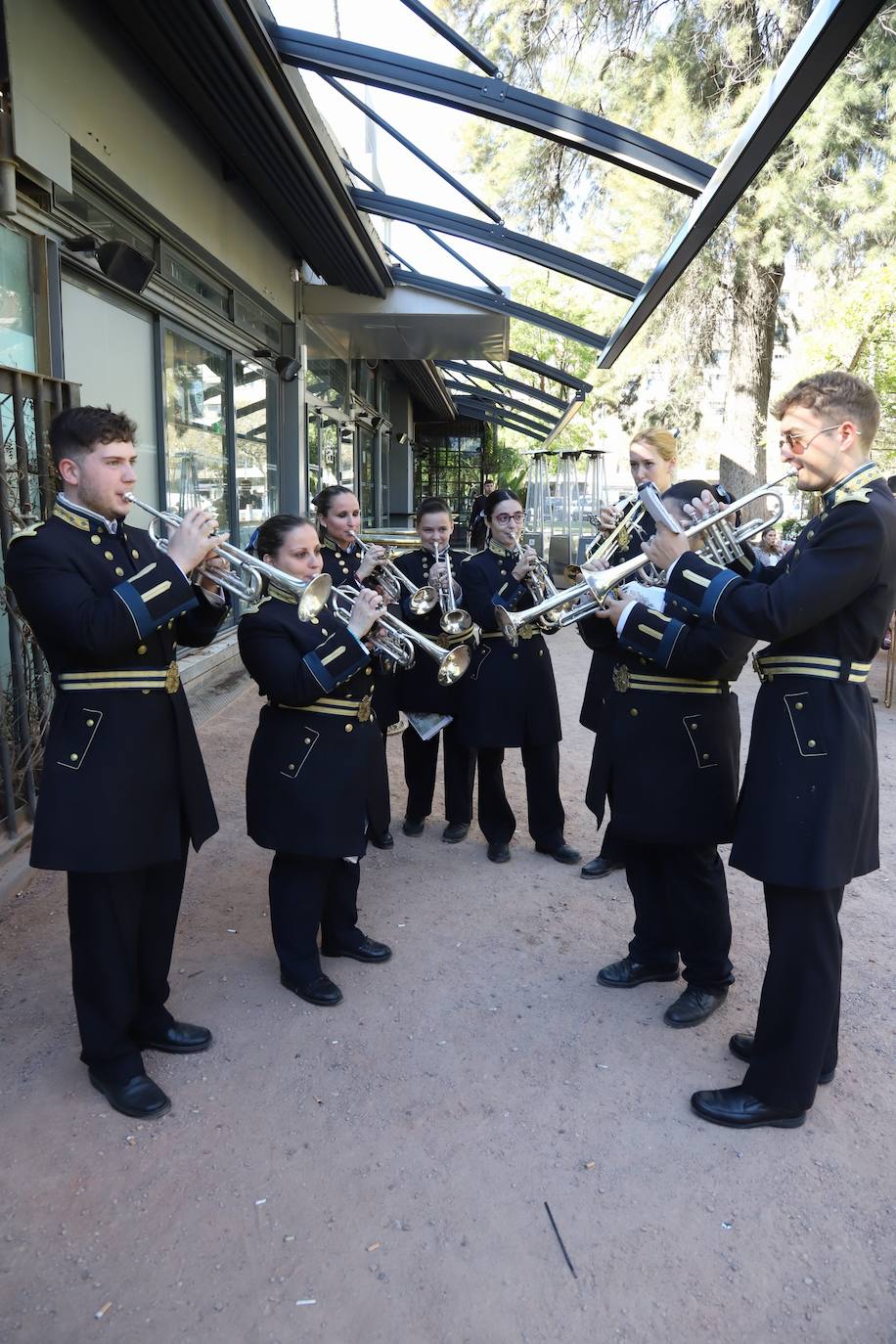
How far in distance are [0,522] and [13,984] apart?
6.48 feet

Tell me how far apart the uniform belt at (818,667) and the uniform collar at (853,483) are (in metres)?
0.43

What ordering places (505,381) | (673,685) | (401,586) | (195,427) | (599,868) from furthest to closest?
1. (505,381)
2. (195,427)
3. (401,586)
4. (599,868)
5. (673,685)

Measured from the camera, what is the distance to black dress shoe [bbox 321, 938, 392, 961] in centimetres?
356

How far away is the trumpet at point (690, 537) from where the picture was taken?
110 inches

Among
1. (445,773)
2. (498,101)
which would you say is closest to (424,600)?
(445,773)

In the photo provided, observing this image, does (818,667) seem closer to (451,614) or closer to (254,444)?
(451,614)

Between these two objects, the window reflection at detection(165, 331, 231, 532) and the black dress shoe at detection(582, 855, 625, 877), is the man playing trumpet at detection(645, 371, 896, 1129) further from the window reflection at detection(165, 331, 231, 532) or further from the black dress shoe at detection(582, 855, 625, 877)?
the window reflection at detection(165, 331, 231, 532)

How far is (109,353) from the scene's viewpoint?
610cm

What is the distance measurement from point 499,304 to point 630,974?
8225 millimetres

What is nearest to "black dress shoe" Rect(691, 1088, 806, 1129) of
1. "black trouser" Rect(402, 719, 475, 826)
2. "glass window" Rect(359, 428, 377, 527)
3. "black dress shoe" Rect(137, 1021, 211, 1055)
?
"black dress shoe" Rect(137, 1021, 211, 1055)

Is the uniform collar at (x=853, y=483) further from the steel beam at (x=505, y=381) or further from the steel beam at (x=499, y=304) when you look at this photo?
the steel beam at (x=505, y=381)

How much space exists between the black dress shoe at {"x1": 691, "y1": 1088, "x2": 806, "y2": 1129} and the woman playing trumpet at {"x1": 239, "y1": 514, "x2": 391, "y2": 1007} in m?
1.34

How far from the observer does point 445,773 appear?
495 cm

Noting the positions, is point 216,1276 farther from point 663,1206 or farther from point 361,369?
point 361,369
